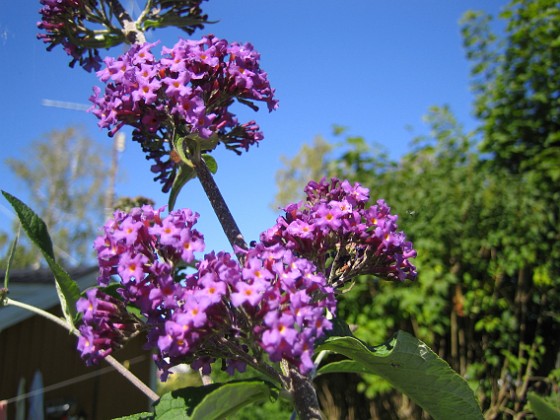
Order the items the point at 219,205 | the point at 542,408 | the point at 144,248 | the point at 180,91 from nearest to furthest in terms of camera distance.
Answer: the point at 144,248 → the point at 180,91 → the point at 219,205 → the point at 542,408

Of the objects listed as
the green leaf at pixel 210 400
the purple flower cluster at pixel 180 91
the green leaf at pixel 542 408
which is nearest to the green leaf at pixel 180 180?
the purple flower cluster at pixel 180 91

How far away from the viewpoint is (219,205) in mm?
1026

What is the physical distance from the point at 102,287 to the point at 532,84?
14.2ft

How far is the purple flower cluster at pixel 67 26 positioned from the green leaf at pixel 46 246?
572mm

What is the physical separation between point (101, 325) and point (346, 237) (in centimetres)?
44

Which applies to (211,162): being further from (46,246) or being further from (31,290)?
(31,290)

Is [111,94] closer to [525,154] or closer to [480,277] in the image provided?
[480,277]

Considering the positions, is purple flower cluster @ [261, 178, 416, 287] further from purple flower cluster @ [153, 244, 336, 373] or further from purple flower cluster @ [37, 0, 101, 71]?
purple flower cluster @ [37, 0, 101, 71]

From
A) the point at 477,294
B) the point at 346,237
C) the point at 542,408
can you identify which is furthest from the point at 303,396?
the point at 477,294

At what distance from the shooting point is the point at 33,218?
0.89 metres

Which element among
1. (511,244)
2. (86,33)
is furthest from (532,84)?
(86,33)

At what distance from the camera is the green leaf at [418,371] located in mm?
843

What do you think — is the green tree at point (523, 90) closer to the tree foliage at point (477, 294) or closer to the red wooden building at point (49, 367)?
the tree foliage at point (477, 294)

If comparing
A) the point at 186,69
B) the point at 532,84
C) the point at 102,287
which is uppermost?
the point at 532,84
